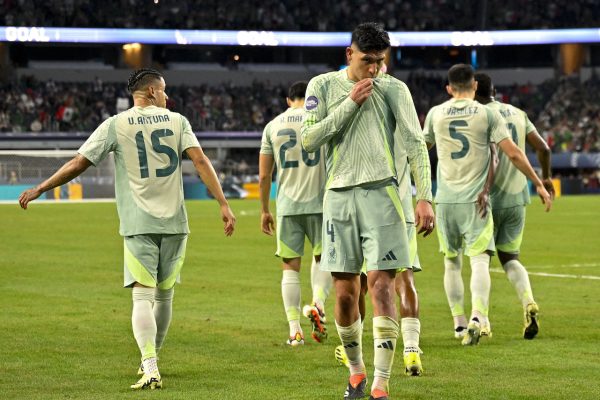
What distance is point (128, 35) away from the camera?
64625mm

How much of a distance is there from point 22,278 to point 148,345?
31.2 feet

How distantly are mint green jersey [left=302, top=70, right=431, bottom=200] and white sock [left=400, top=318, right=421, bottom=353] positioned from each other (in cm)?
183

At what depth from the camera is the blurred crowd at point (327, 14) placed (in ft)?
217

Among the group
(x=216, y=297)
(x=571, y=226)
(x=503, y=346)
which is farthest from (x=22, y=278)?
(x=571, y=226)

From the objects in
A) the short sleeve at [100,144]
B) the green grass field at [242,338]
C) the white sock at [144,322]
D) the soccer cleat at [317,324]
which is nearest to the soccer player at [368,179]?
the green grass field at [242,338]

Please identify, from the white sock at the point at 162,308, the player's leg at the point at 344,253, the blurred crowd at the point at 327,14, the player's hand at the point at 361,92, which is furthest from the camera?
the blurred crowd at the point at 327,14

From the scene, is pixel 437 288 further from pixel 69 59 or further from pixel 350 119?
pixel 69 59

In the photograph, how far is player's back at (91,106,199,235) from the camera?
8.60 meters

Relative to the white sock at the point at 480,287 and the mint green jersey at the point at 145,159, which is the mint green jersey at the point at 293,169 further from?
the mint green jersey at the point at 145,159

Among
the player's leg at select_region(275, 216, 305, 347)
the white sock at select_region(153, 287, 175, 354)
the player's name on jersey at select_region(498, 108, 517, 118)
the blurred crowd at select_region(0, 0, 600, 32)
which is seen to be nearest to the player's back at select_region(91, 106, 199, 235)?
the white sock at select_region(153, 287, 175, 354)

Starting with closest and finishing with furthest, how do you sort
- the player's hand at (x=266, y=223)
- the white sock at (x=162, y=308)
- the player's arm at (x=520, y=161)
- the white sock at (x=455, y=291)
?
the white sock at (x=162, y=308) → the player's arm at (x=520, y=161) → the player's hand at (x=266, y=223) → the white sock at (x=455, y=291)

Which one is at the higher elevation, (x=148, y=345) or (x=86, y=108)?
(x=86, y=108)

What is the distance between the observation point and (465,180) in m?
10.8

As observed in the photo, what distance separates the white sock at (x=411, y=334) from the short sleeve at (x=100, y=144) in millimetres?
2577
